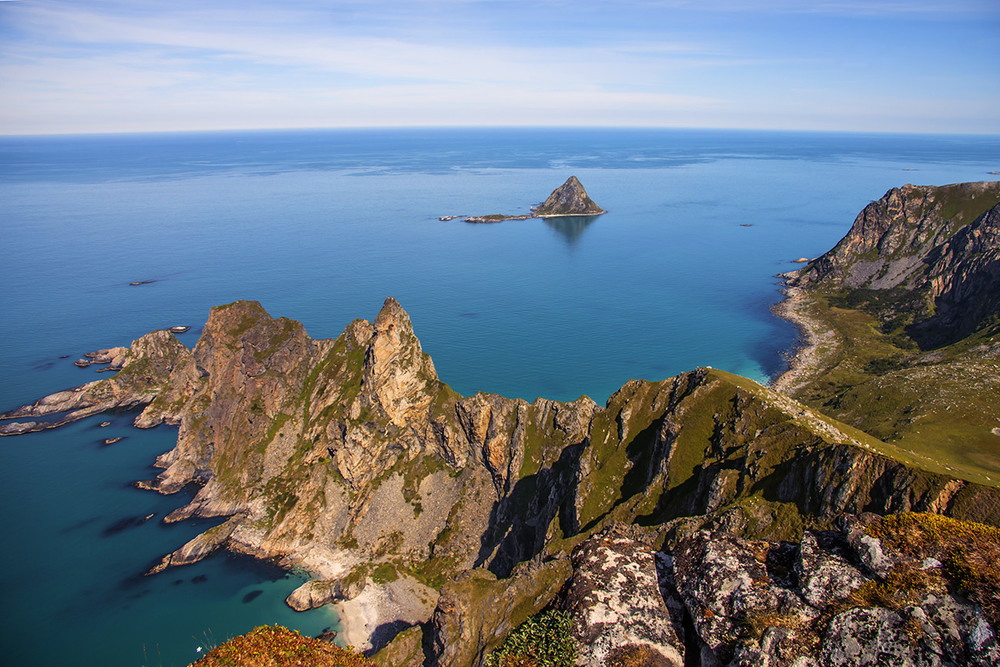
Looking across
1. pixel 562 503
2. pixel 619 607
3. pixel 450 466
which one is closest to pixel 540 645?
pixel 619 607

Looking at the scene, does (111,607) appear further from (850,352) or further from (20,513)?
(850,352)

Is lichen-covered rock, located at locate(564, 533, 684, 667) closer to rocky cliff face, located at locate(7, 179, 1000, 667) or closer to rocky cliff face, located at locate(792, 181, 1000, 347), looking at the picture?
rocky cliff face, located at locate(7, 179, 1000, 667)

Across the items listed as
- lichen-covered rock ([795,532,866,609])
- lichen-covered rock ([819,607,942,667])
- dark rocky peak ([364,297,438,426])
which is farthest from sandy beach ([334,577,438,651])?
lichen-covered rock ([819,607,942,667])

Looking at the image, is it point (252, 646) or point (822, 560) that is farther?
point (252, 646)

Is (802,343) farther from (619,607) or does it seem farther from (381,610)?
(619,607)

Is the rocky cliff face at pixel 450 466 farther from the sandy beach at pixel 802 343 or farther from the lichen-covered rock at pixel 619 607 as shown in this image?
the sandy beach at pixel 802 343

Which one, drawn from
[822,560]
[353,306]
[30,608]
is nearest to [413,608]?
[30,608]
